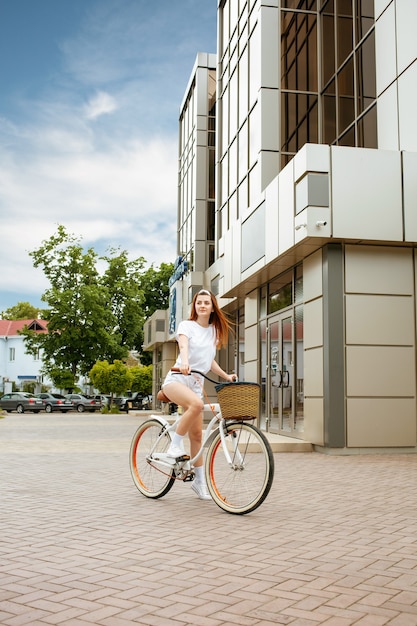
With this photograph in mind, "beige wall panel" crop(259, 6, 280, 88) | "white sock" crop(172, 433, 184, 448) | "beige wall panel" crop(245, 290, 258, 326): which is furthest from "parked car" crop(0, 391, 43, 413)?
"white sock" crop(172, 433, 184, 448)

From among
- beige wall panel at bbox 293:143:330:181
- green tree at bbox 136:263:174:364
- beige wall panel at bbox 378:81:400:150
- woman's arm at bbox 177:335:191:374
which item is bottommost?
woman's arm at bbox 177:335:191:374

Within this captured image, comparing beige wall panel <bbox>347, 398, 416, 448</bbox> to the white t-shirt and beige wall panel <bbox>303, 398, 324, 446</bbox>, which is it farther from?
the white t-shirt

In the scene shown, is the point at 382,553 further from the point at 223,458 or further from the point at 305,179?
the point at 305,179

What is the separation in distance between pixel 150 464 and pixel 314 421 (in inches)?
241

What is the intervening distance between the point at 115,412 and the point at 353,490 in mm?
34905

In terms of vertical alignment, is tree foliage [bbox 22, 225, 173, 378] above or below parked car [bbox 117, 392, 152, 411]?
above

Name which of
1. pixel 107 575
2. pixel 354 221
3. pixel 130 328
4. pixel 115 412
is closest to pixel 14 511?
pixel 107 575

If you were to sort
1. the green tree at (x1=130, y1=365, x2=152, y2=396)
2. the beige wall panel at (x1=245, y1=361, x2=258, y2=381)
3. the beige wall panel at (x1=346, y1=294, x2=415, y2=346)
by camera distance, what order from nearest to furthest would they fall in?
1. the beige wall panel at (x1=346, y1=294, x2=415, y2=346)
2. the beige wall panel at (x1=245, y1=361, x2=258, y2=381)
3. the green tree at (x1=130, y1=365, x2=152, y2=396)

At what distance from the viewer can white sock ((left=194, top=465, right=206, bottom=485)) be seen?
21.2 feet

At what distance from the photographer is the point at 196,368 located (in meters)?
6.45

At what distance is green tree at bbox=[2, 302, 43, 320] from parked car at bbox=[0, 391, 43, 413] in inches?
1747

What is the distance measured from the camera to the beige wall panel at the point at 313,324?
40.6ft

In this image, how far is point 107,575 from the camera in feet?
13.3

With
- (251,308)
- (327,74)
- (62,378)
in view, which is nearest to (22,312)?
(62,378)
